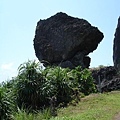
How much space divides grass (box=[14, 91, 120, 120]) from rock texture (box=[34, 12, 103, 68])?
55.0ft

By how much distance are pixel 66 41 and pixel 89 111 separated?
22.0 metres

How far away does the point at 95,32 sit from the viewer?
33094 mm

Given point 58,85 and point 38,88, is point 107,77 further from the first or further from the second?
point 38,88

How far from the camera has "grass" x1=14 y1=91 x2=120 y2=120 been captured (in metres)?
10.4

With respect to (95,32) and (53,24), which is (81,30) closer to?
(95,32)

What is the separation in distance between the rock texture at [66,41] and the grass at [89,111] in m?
16.8

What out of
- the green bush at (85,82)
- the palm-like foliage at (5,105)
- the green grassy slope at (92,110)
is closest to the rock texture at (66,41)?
the green bush at (85,82)

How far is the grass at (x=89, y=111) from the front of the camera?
10.4 meters

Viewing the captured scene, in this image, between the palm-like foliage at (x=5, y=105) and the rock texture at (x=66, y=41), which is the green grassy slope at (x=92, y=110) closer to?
the palm-like foliage at (x=5, y=105)

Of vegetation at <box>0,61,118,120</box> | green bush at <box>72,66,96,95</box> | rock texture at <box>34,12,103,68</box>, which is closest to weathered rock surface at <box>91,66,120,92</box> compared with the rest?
rock texture at <box>34,12,103,68</box>

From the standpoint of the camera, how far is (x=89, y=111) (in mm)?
11484

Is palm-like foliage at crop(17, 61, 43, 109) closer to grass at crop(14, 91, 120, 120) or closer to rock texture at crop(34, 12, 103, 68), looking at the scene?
grass at crop(14, 91, 120, 120)

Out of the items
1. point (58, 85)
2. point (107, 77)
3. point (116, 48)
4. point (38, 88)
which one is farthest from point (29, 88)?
point (116, 48)

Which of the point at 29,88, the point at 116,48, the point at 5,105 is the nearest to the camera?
the point at 5,105
